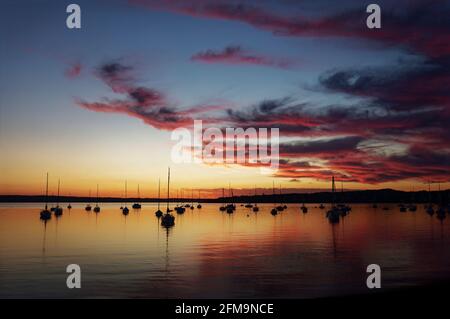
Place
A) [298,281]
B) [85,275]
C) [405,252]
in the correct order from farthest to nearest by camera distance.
A: [405,252]
[85,275]
[298,281]

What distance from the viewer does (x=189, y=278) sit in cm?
3700

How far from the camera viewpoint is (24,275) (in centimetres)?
3838

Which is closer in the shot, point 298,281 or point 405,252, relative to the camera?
point 298,281

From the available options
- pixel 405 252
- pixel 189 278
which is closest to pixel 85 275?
pixel 189 278

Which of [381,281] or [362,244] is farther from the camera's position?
[362,244]

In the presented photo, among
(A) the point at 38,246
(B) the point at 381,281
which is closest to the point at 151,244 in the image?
(A) the point at 38,246

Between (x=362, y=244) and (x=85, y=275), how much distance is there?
4397 centimetres
